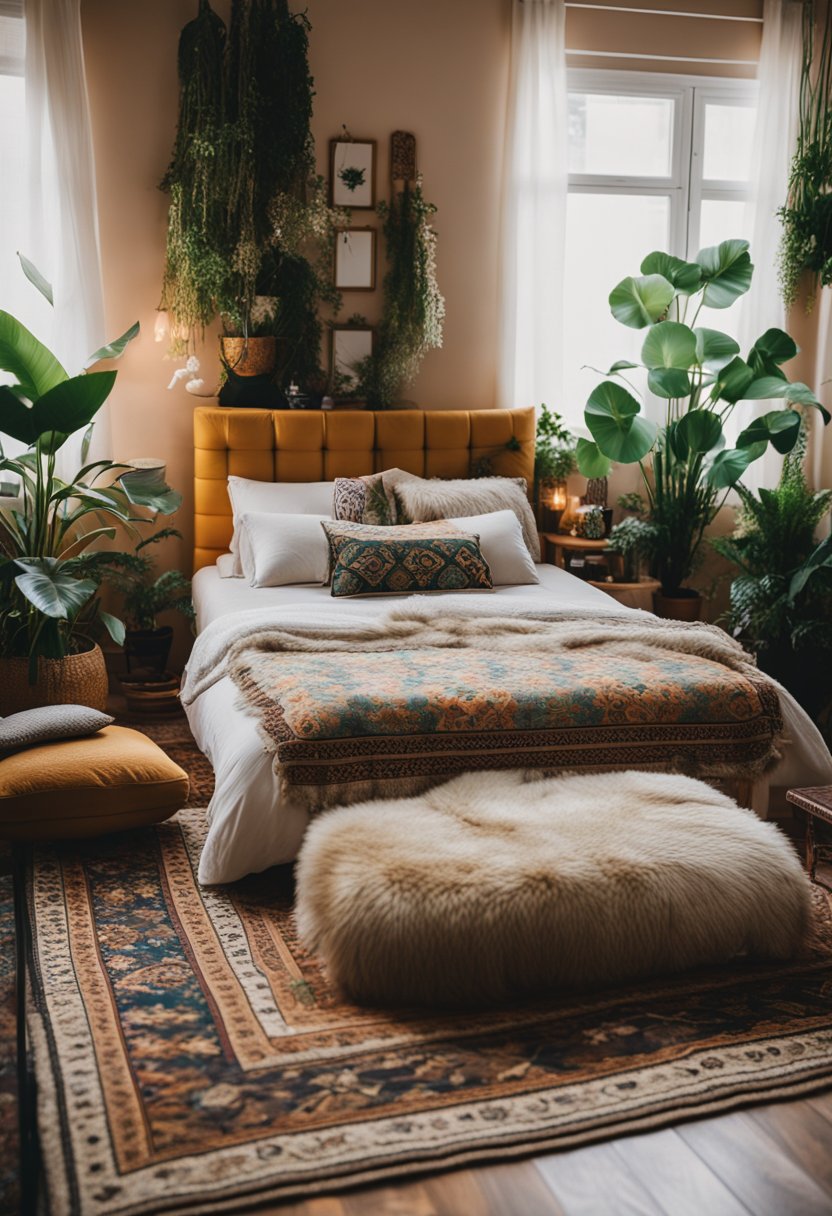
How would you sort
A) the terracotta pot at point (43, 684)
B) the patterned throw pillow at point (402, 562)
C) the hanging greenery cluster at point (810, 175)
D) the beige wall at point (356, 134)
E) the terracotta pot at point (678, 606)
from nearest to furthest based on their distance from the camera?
1. the terracotta pot at point (43, 684)
2. the patterned throw pillow at point (402, 562)
3. the beige wall at point (356, 134)
4. the terracotta pot at point (678, 606)
5. the hanging greenery cluster at point (810, 175)

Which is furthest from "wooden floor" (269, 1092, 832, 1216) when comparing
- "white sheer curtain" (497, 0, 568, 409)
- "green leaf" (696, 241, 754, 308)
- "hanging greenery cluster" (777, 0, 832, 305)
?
"hanging greenery cluster" (777, 0, 832, 305)

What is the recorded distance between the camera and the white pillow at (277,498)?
4.71m

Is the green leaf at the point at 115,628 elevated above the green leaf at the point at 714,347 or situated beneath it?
situated beneath

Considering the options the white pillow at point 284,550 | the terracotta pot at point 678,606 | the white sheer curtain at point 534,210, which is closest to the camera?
the white pillow at point 284,550

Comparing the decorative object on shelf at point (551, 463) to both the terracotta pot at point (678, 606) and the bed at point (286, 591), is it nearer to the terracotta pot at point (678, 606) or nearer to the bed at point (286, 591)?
the bed at point (286, 591)

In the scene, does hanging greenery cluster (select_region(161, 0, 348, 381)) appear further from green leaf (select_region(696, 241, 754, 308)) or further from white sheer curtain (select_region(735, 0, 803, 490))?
white sheer curtain (select_region(735, 0, 803, 490))

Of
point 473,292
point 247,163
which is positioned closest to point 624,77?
point 473,292

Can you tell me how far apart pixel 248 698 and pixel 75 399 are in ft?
4.39

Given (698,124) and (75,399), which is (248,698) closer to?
(75,399)

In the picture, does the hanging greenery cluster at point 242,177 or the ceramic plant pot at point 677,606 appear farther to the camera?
the ceramic plant pot at point 677,606

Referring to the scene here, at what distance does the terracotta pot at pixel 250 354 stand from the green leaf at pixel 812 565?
239cm

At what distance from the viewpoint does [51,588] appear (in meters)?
3.76

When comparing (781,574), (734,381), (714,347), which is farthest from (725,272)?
(781,574)

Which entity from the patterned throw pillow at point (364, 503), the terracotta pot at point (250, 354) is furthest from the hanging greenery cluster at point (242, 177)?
the patterned throw pillow at point (364, 503)
